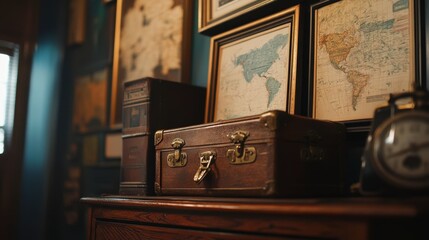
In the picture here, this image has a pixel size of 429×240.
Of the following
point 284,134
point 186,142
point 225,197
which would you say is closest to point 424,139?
point 284,134

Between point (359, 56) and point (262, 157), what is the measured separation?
0.61 meters

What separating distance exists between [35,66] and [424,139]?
3768mm

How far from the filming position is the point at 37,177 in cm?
396

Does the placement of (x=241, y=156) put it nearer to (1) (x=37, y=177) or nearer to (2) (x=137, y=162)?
(2) (x=137, y=162)

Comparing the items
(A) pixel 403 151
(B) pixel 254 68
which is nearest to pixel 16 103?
(B) pixel 254 68

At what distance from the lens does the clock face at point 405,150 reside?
1.10m

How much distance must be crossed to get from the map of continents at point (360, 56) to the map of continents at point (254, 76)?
17 cm

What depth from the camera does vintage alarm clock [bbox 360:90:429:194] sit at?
110 cm

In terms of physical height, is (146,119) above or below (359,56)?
below

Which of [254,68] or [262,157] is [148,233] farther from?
[254,68]

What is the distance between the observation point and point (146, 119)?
206 cm

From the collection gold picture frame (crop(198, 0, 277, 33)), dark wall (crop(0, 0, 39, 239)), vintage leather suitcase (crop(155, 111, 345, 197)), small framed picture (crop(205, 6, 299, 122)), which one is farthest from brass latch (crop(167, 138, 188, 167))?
dark wall (crop(0, 0, 39, 239))

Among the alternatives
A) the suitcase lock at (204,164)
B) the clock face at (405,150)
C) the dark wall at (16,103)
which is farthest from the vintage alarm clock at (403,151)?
the dark wall at (16,103)

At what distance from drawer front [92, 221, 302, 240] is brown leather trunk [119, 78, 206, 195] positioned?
229 millimetres
